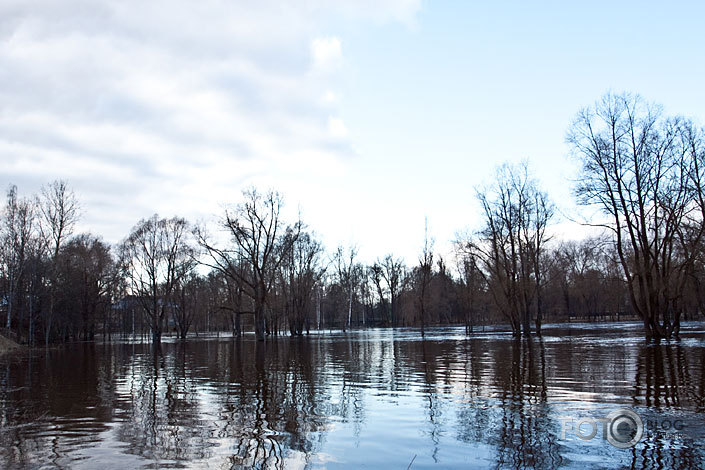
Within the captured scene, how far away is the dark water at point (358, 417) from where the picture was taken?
725 centimetres

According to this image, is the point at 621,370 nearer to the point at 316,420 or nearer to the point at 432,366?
the point at 432,366

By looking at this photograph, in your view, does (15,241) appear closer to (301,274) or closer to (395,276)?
(301,274)

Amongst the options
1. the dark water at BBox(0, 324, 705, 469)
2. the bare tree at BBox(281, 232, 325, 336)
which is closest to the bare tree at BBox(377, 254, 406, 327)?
the bare tree at BBox(281, 232, 325, 336)

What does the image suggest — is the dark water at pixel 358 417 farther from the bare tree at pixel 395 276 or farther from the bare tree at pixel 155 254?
the bare tree at pixel 395 276

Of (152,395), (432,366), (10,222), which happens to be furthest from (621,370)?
(10,222)

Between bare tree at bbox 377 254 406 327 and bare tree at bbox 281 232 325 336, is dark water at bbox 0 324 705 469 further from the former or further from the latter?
bare tree at bbox 377 254 406 327

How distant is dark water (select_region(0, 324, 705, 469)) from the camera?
7.25 metres

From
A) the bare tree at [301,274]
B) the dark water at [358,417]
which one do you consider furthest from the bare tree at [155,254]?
the dark water at [358,417]

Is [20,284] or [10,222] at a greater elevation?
[10,222]

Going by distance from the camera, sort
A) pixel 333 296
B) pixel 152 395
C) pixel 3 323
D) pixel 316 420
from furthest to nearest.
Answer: pixel 333 296 < pixel 3 323 < pixel 152 395 < pixel 316 420

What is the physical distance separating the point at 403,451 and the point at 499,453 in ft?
4.45

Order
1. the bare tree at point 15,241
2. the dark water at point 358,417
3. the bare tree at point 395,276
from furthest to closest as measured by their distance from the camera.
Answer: the bare tree at point 395,276 → the bare tree at point 15,241 → the dark water at point 358,417

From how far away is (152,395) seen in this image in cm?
1386

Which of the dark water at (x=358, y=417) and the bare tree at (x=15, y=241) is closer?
Answer: the dark water at (x=358, y=417)
